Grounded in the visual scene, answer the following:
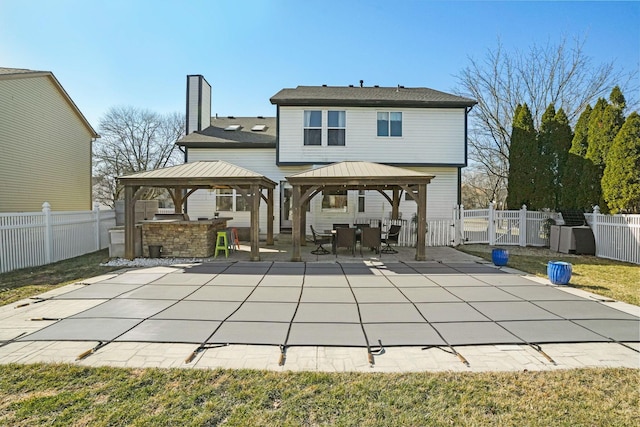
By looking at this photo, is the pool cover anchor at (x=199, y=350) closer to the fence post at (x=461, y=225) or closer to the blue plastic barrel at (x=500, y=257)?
the blue plastic barrel at (x=500, y=257)

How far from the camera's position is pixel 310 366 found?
10.8 feet

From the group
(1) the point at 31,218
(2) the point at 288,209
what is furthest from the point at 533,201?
(1) the point at 31,218

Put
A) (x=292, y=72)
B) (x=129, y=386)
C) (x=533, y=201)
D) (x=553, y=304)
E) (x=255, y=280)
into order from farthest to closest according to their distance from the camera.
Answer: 1. (x=292, y=72)
2. (x=533, y=201)
3. (x=255, y=280)
4. (x=553, y=304)
5. (x=129, y=386)

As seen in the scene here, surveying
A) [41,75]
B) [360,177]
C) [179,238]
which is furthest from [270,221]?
[41,75]

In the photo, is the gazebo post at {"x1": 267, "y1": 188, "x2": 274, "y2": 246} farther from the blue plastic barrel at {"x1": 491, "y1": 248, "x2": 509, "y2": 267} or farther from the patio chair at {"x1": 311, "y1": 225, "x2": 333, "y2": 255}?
the blue plastic barrel at {"x1": 491, "y1": 248, "x2": 509, "y2": 267}

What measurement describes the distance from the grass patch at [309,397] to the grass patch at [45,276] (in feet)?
12.2

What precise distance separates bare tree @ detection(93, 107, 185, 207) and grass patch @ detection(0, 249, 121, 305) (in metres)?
21.8

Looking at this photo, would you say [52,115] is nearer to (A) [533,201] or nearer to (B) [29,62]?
(B) [29,62]

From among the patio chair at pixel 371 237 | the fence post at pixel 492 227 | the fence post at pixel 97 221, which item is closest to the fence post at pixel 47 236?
the fence post at pixel 97 221

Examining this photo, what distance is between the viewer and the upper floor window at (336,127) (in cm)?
1402

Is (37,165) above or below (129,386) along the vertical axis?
above

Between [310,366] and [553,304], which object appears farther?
[553,304]

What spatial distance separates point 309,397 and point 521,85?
80.1 feet

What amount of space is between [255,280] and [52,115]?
45.7 feet
